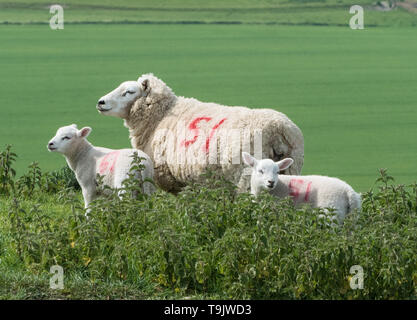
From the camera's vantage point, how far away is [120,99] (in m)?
10.5

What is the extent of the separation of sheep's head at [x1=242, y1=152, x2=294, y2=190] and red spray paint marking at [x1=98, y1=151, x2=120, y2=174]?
52.4 inches

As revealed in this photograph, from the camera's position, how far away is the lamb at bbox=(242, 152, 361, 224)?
838cm

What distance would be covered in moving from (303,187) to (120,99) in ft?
9.37

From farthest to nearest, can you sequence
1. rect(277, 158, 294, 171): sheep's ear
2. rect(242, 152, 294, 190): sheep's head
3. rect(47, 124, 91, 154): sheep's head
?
rect(47, 124, 91, 154): sheep's head
rect(277, 158, 294, 171): sheep's ear
rect(242, 152, 294, 190): sheep's head

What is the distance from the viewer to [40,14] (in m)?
36.3

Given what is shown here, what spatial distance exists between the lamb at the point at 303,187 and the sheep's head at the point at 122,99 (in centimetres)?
225

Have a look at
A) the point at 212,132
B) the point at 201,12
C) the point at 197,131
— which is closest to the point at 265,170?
the point at 212,132

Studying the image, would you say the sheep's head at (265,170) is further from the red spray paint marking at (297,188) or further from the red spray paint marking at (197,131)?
the red spray paint marking at (197,131)

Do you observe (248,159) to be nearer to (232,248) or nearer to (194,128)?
(194,128)

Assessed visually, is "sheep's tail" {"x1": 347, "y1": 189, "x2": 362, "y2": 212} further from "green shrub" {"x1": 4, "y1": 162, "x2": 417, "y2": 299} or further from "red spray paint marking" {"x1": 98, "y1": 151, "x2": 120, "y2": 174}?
"red spray paint marking" {"x1": 98, "y1": 151, "x2": 120, "y2": 174}

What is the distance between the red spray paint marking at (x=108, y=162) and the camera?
30.1 ft

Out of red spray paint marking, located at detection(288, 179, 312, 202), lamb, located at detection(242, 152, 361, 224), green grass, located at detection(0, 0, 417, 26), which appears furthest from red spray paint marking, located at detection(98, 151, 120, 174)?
Result: green grass, located at detection(0, 0, 417, 26)

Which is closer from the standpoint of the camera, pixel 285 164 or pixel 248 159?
pixel 248 159
